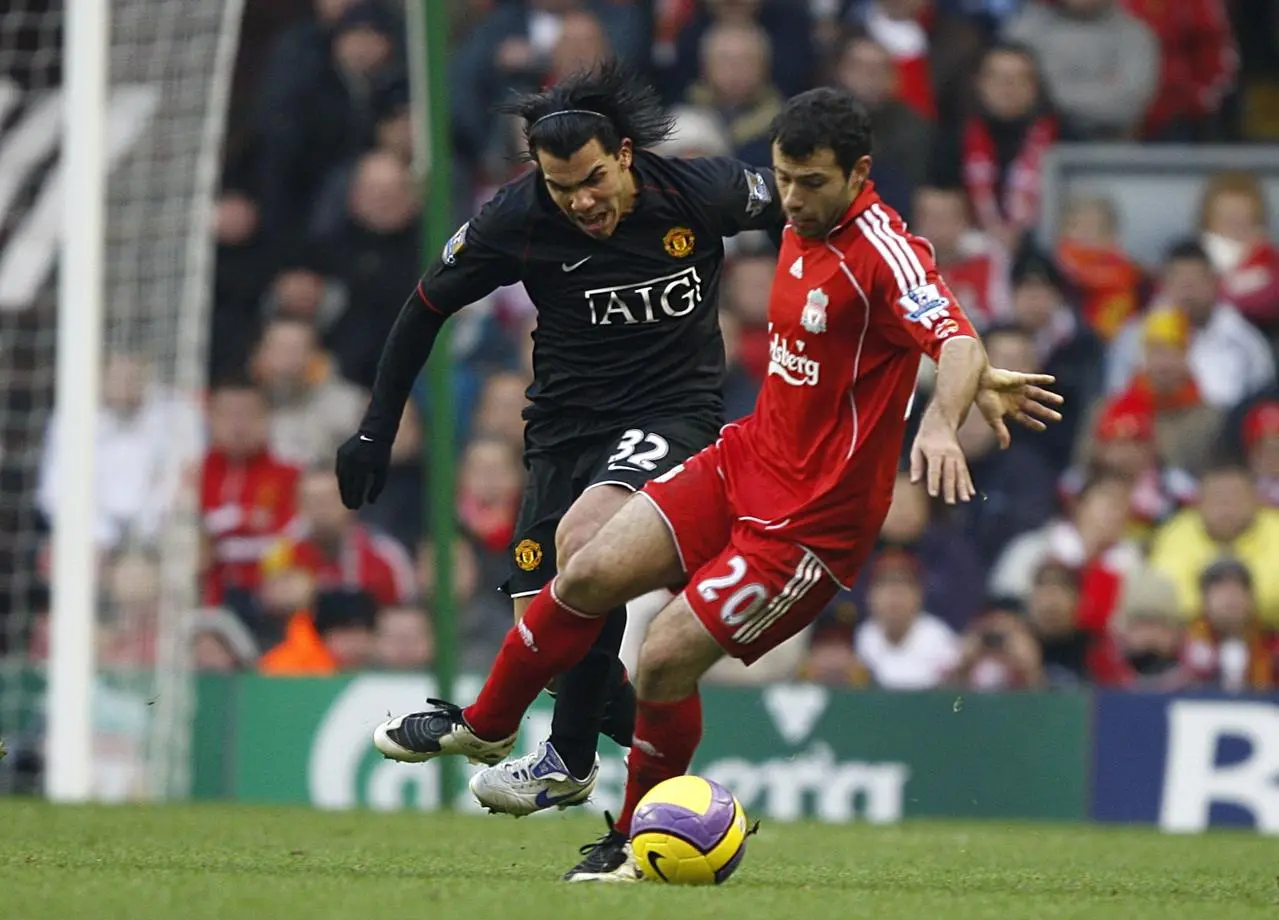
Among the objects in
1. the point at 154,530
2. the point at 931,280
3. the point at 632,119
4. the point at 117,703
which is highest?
the point at 632,119

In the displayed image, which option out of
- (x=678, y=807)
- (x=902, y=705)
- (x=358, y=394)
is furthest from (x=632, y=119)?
(x=358, y=394)

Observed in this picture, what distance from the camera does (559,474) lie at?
24.6 ft

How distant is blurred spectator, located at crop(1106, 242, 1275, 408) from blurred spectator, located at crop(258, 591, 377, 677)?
4.35 meters

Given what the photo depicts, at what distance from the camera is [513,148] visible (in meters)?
13.9

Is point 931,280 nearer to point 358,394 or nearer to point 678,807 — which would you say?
point 678,807

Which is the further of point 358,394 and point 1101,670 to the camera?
point 358,394

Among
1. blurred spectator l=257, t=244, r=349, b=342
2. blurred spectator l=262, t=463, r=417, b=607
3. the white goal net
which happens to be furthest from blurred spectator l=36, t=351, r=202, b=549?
blurred spectator l=257, t=244, r=349, b=342

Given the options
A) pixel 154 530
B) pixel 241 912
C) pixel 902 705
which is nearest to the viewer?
pixel 241 912

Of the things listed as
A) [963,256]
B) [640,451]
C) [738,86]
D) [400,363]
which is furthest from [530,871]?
[738,86]

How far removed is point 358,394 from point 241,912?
8426 millimetres

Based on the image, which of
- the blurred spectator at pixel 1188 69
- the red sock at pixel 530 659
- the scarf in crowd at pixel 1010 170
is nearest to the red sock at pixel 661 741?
the red sock at pixel 530 659

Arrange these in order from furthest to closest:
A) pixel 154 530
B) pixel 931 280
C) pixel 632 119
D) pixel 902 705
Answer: pixel 154 530
pixel 902 705
pixel 632 119
pixel 931 280

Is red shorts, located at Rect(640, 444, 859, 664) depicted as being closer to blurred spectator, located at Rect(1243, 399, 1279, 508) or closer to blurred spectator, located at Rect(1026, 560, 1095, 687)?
blurred spectator, located at Rect(1026, 560, 1095, 687)

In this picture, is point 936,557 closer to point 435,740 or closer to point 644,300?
point 644,300
